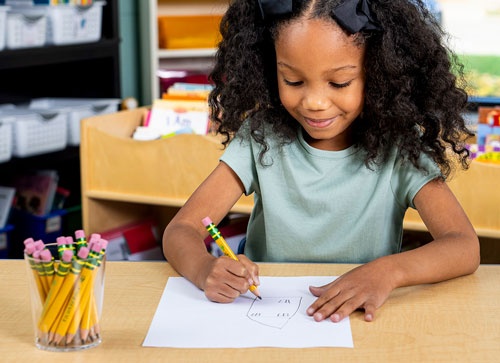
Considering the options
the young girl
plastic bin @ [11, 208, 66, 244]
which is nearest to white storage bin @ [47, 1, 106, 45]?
plastic bin @ [11, 208, 66, 244]

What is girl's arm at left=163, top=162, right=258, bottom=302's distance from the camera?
1059mm

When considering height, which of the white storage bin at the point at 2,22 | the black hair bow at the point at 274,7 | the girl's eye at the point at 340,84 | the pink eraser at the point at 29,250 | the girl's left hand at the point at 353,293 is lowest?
the white storage bin at the point at 2,22

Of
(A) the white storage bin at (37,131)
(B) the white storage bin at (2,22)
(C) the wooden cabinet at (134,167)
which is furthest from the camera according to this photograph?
(A) the white storage bin at (37,131)

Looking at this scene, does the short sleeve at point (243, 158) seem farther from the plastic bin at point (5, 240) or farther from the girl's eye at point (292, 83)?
the plastic bin at point (5, 240)

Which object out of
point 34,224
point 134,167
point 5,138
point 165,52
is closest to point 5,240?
point 34,224

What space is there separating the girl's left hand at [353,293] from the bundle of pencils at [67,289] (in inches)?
10.8

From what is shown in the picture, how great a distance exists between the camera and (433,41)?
126 cm

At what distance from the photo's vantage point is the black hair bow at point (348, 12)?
117 centimetres

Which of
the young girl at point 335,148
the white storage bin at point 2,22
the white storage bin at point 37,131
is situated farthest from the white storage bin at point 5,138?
the young girl at point 335,148

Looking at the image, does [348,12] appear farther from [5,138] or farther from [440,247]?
[5,138]

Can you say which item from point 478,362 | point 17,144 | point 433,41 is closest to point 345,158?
point 433,41

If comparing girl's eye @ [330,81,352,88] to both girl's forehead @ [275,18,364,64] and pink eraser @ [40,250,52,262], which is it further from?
pink eraser @ [40,250,52,262]

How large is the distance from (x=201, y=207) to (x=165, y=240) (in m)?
0.09

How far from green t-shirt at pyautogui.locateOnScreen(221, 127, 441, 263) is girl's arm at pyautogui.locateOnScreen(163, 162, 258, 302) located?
0.12 ft
